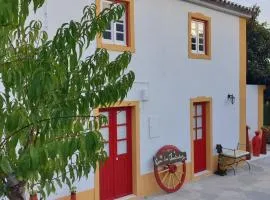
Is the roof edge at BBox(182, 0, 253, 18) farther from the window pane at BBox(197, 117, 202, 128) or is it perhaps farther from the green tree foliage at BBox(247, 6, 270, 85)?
the green tree foliage at BBox(247, 6, 270, 85)

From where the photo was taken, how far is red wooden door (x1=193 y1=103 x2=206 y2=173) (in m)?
12.5

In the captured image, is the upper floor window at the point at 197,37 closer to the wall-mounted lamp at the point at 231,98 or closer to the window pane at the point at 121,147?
the wall-mounted lamp at the point at 231,98

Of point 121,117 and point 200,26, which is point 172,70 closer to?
point 200,26

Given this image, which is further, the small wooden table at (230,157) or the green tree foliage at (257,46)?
the green tree foliage at (257,46)

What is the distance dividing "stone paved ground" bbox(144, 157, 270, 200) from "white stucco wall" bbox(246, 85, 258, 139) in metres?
3.38

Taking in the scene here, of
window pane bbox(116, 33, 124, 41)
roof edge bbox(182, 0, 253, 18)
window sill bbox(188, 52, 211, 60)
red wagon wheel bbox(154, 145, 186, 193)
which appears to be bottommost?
red wagon wheel bbox(154, 145, 186, 193)

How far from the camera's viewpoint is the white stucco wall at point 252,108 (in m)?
16.5

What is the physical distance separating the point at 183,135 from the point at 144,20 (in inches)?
143

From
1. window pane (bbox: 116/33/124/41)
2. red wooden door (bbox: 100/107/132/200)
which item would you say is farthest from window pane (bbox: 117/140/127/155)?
window pane (bbox: 116/33/124/41)

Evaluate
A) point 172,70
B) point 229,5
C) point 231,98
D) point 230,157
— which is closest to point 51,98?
point 172,70

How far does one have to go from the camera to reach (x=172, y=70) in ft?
36.7

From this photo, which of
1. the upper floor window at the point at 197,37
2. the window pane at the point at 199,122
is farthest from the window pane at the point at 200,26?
the window pane at the point at 199,122

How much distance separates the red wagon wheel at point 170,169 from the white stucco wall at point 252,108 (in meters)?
6.32

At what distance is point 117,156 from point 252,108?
351 inches
